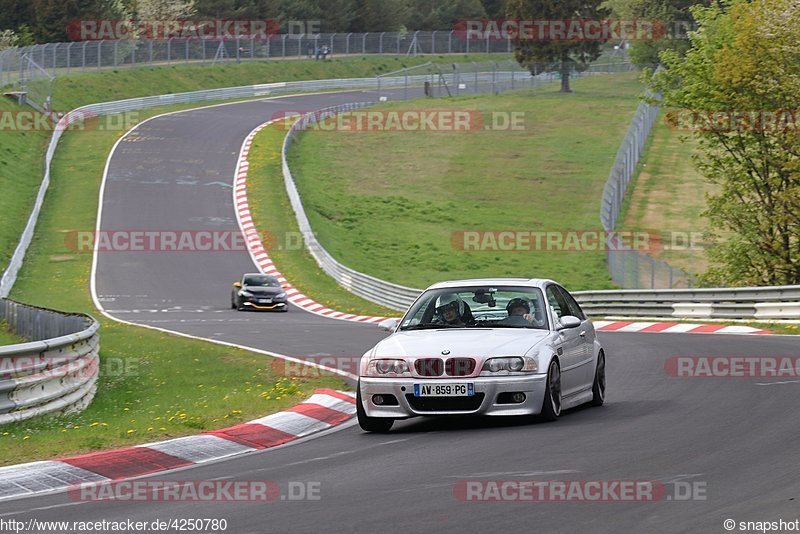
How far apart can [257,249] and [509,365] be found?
35.6 metres

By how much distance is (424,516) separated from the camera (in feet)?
25.6

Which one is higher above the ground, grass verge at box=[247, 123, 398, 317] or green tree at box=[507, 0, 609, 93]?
green tree at box=[507, 0, 609, 93]

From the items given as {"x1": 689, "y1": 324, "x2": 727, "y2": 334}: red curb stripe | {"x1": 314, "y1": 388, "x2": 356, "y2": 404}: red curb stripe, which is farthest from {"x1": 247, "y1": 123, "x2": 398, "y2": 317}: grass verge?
{"x1": 314, "y1": 388, "x2": 356, "y2": 404}: red curb stripe

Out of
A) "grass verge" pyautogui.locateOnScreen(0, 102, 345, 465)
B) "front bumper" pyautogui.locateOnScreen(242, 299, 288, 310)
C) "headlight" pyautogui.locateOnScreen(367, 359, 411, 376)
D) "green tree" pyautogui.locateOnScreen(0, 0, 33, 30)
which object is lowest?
"front bumper" pyautogui.locateOnScreen(242, 299, 288, 310)

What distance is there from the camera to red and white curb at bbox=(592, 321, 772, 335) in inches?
975

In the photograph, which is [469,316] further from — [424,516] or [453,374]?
[424,516]

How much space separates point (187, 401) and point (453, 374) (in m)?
5.00

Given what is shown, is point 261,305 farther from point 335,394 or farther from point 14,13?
point 14,13

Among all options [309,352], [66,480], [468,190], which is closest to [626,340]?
[309,352]

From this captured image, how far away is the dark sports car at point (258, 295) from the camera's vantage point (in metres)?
36.6

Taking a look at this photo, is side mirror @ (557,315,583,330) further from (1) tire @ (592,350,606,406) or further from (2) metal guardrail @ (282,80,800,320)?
(2) metal guardrail @ (282,80,800,320)

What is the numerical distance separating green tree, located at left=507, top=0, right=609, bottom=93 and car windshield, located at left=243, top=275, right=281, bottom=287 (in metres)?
60.0

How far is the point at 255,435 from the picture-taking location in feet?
40.5

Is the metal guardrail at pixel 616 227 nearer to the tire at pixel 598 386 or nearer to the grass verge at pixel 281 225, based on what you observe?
the grass verge at pixel 281 225
